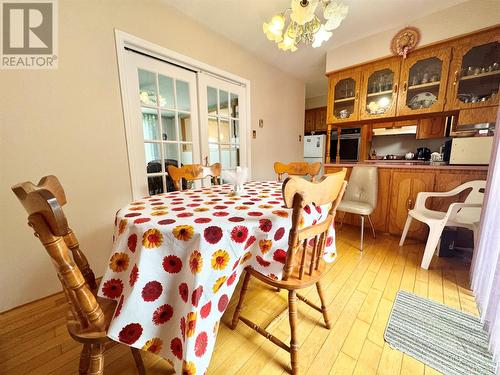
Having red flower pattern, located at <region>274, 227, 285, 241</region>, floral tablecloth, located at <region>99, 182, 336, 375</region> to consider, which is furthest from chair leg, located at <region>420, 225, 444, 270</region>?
floral tablecloth, located at <region>99, 182, 336, 375</region>

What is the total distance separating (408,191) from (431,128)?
109 cm

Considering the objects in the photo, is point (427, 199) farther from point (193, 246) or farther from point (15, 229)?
point (15, 229)

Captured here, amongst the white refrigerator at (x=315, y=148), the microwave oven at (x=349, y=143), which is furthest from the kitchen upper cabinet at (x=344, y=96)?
the white refrigerator at (x=315, y=148)

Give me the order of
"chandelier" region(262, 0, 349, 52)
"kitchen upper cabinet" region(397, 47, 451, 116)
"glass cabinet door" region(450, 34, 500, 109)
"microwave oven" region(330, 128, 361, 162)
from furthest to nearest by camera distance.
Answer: "microwave oven" region(330, 128, 361, 162)
"kitchen upper cabinet" region(397, 47, 451, 116)
"glass cabinet door" region(450, 34, 500, 109)
"chandelier" region(262, 0, 349, 52)

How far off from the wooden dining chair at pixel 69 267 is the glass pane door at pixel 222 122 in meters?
1.72

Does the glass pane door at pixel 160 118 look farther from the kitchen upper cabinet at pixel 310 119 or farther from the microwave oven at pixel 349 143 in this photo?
the kitchen upper cabinet at pixel 310 119

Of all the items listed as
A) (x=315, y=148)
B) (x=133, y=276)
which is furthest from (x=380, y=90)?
(x=133, y=276)

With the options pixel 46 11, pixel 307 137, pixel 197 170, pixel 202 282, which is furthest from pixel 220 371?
pixel 307 137

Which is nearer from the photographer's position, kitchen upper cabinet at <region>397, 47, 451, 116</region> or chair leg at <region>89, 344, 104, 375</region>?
chair leg at <region>89, 344, 104, 375</region>

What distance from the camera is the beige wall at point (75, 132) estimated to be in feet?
4.10

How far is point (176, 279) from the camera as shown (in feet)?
2.31

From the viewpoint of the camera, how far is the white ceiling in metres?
1.83

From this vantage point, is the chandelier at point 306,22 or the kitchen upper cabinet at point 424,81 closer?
the chandelier at point 306,22

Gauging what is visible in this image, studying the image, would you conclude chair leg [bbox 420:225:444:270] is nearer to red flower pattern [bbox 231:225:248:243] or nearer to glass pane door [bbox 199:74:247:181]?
red flower pattern [bbox 231:225:248:243]
